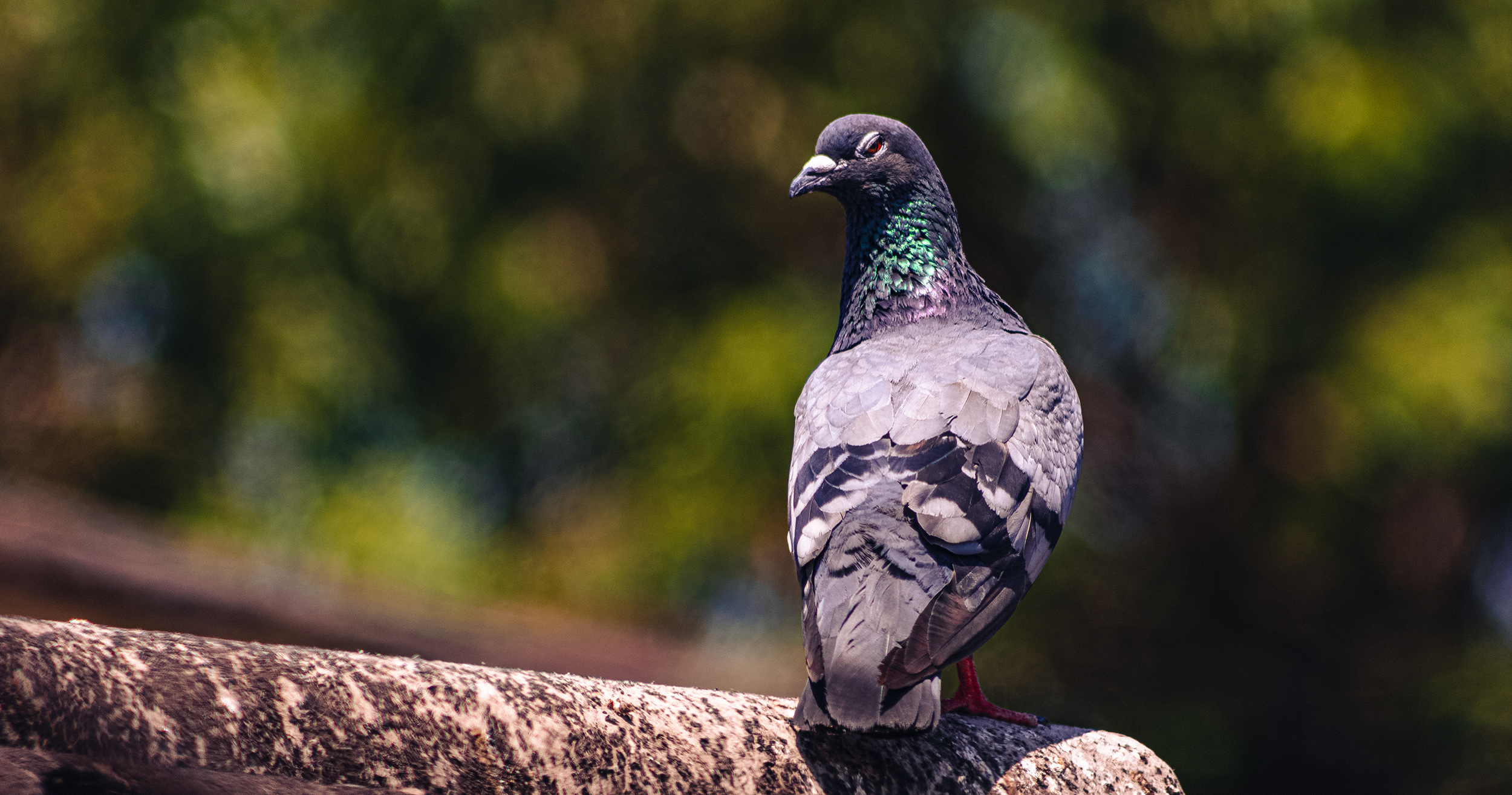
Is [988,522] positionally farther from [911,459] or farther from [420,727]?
[420,727]

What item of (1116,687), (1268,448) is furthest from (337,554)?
(1268,448)

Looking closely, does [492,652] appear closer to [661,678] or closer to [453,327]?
[661,678]

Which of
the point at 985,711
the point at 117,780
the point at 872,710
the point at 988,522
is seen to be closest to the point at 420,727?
the point at 117,780

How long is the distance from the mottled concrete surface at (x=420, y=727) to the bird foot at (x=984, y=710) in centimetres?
40

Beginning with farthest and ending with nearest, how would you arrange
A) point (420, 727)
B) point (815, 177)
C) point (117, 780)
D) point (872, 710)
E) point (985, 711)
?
point (815, 177) → point (985, 711) → point (872, 710) → point (420, 727) → point (117, 780)

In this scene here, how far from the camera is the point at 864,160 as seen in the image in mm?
5059

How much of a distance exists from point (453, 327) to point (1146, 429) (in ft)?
20.0

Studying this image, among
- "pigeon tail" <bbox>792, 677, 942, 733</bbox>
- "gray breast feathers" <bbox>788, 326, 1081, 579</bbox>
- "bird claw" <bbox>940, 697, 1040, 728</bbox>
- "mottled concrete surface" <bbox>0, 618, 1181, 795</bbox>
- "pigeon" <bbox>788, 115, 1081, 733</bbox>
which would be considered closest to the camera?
"mottled concrete surface" <bbox>0, 618, 1181, 795</bbox>

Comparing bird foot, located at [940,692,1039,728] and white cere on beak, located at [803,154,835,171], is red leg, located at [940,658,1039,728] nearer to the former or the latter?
bird foot, located at [940,692,1039,728]

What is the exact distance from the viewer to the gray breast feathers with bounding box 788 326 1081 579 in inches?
137

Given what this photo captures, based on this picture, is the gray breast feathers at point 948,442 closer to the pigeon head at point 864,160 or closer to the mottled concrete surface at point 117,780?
the pigeon head at point 864,160

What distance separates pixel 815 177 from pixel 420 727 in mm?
3103

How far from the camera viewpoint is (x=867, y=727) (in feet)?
9.20

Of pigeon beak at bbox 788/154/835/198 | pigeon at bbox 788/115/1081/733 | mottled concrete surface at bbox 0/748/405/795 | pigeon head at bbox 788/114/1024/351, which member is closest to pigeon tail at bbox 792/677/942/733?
pigeon at bbox 788/115/1081/733
